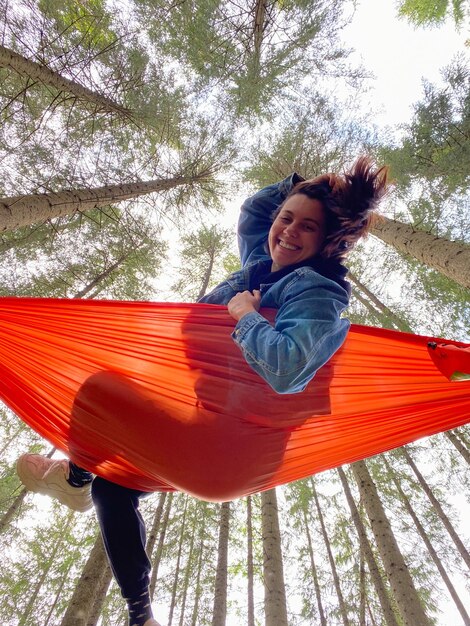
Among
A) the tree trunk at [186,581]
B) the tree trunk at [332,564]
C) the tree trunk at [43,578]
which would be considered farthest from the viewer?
the tree trunk at [186,581]

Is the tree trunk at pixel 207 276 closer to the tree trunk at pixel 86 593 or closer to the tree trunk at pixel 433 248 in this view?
the tree trunk at pixel 433 248

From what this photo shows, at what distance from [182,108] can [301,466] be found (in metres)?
5.35

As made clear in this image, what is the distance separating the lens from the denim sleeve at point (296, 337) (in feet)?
2.94

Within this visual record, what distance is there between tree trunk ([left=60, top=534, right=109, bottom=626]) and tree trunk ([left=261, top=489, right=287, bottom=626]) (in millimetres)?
1678

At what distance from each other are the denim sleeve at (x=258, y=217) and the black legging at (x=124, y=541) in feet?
3.60

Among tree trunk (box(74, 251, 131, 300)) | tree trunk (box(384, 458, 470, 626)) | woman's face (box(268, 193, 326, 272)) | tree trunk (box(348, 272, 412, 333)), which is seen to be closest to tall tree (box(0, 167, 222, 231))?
tree trunk (box(74, 251, 131, 300))

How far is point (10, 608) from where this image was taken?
6738 millimetres

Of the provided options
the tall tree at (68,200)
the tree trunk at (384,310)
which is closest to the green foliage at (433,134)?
the tree trunk at (384,310)

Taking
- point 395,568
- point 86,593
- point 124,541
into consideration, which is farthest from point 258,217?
point 395,568

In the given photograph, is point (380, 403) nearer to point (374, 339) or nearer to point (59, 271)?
point (374, 339)

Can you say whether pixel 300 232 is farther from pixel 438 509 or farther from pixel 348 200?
pixel 438 509

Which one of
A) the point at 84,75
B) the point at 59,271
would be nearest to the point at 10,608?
the point at 59,271

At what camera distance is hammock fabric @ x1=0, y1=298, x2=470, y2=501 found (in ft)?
3.68

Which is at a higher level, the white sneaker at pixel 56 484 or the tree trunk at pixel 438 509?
the tree trunk at pixel 438 509
